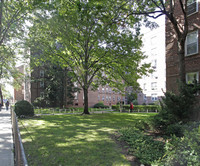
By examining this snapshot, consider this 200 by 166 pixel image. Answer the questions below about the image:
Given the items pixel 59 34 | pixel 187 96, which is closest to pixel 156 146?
pixel 187 96

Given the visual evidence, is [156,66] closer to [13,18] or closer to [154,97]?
[154,97]

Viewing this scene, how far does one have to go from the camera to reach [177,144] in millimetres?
4312

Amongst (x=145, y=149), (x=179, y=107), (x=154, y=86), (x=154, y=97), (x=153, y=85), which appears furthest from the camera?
(x=154, y=97)

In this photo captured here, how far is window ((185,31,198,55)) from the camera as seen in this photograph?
12.4 metres

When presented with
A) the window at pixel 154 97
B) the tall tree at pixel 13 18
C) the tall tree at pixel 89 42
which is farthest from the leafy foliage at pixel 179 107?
the window at pixel 154 97

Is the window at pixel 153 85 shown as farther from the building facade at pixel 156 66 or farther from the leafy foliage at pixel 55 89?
the leafy foliage at pixel 55 89

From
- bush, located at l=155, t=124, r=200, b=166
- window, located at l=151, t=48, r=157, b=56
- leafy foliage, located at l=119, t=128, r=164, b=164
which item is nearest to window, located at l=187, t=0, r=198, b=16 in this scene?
leafy foliage, located at l=119, t=128, r=164, b=164

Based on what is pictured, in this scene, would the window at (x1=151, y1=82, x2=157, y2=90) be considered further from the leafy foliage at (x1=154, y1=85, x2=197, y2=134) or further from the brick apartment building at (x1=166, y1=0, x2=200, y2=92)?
the leafy foliage at (x1=154, y1=85, x2=197, y2=134)

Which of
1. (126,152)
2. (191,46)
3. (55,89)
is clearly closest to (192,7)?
(191,46)

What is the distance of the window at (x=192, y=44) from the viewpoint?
12.4m

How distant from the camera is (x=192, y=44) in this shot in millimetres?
12633

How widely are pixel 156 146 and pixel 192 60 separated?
31.4ft

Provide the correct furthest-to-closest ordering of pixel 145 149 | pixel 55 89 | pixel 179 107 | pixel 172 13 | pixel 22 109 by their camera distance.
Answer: pixel 55 89
pixel 22 109
pixel 172 13
pixel 179 107
pixel 145 149

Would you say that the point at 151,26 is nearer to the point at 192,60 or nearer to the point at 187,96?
the point at 192,60
